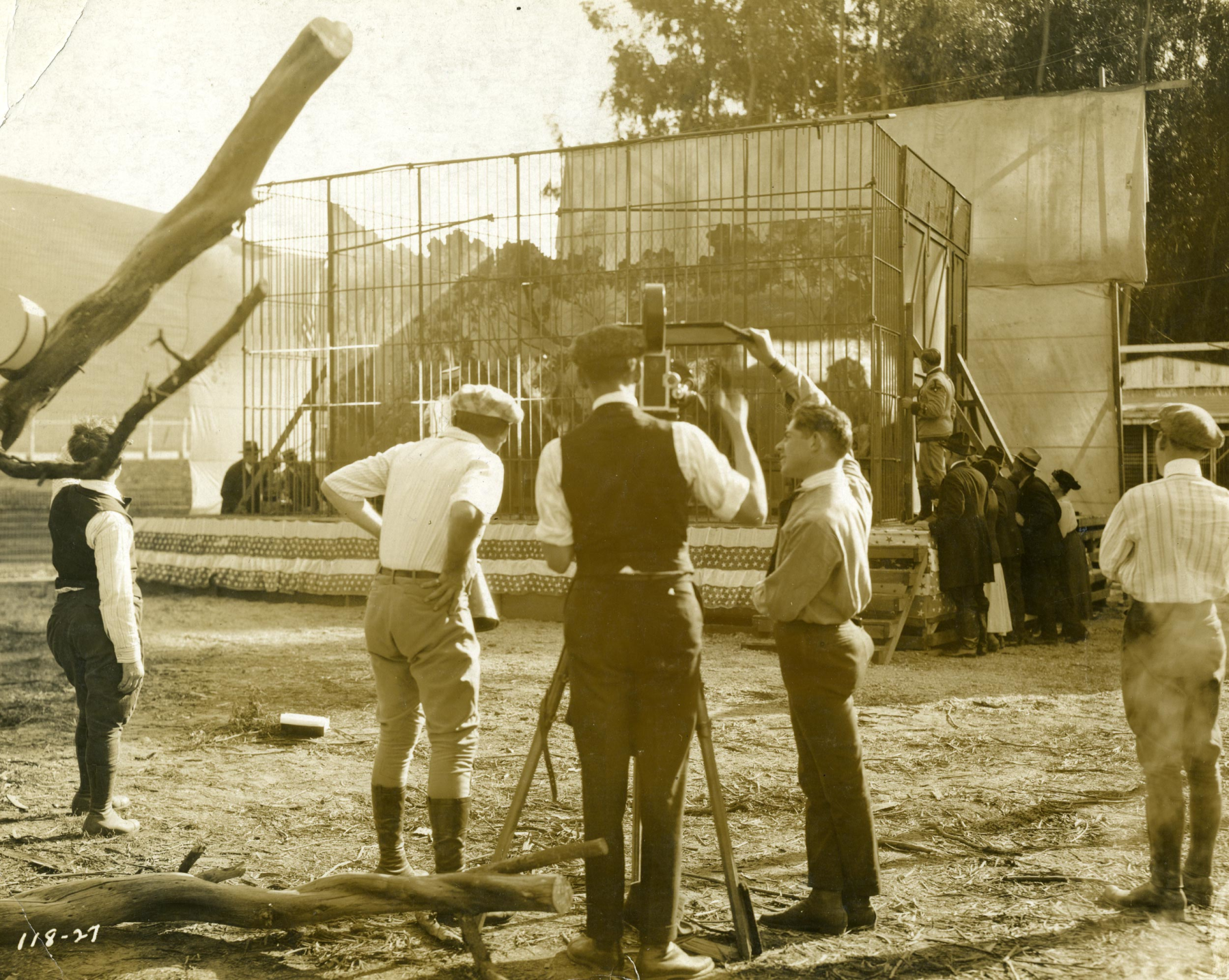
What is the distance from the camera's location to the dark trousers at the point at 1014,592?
9.53 meters

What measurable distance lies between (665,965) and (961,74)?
13.7m

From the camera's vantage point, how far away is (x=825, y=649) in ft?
10.7

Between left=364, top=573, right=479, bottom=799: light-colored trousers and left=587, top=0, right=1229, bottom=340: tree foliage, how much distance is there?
817 cm

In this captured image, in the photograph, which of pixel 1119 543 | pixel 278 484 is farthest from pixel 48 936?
pixel 278 484

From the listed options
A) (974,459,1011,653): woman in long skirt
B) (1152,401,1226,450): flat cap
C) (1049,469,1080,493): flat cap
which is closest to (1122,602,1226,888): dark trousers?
(1152,401,1226,450): flat cap

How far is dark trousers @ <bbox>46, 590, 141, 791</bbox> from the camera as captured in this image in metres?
4.28

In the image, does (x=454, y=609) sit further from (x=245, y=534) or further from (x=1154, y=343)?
(x=1154, y=343)

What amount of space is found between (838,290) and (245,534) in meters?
6.73

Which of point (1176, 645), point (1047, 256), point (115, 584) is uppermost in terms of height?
point (1047, 256)

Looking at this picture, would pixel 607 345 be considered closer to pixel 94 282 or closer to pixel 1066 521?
pixel 94 282

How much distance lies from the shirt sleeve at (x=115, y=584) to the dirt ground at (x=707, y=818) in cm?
77

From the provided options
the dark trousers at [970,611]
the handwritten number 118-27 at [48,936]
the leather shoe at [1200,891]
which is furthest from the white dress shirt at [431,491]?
the dark trousers at [970,611]

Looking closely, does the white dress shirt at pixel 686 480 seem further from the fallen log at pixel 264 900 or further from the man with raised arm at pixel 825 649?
the fallen log at pixel 264 900

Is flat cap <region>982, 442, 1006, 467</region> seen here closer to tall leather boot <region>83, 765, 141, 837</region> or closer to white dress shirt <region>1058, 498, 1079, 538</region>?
white dress shirt <region>1058, 498, 1079, 538</region>
